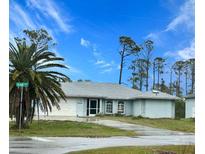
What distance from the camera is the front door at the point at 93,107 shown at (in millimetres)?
41281

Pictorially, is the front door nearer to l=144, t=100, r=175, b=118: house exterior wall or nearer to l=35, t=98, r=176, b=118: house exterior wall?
l=35, t=98, r=176, b=118: house exterior wall

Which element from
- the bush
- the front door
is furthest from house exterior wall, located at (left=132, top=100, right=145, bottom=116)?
the bush

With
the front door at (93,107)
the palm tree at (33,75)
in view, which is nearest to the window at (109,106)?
the front door at (93,107)

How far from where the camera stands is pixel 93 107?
41.7m

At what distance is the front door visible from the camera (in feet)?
135

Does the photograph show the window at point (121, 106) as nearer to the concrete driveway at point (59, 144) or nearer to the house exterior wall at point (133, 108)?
the house exterior wall at point (133, 108)

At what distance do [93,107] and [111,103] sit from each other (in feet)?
7.09

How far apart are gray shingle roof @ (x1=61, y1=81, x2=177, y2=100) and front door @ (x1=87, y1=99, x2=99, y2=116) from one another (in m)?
0.69

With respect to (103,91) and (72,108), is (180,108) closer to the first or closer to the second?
(103,91)

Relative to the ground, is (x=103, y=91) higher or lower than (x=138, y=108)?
higher

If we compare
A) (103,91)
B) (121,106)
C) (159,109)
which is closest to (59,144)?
(159,109)

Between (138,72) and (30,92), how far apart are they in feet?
77.2
